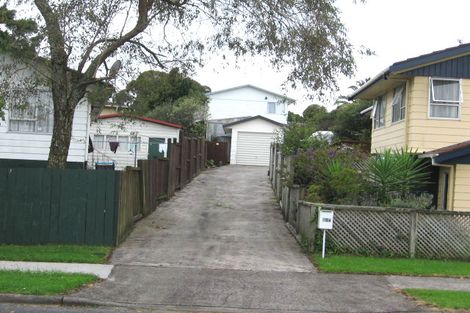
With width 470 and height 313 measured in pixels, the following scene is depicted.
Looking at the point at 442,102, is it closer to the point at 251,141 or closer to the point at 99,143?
the point at 99,143

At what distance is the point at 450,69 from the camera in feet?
56.5

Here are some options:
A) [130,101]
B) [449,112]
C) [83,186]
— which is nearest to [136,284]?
[83,186]

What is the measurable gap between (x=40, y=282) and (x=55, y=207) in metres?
3.83

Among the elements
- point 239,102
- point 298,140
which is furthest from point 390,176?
point 239,102

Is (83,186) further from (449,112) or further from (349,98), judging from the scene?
(349,98)

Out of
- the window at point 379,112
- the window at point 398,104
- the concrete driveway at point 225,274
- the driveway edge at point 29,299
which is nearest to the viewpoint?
the driveway edge at point 29,299

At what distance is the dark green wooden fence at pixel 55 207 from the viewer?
12742mm

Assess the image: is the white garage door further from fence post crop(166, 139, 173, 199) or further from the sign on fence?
the sign on fence

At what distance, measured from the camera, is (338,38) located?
13.6 metres

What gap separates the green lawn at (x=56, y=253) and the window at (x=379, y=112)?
40.5 feet

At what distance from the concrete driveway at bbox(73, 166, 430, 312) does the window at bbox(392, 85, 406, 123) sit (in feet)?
16.8

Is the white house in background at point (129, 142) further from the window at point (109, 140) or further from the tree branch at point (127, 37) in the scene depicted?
the tree branch at point (127, 37)

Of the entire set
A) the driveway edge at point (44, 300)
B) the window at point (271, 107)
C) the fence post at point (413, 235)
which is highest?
the window at point (271, 107)

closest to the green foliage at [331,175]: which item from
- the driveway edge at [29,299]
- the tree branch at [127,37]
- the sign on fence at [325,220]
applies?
the sign on fence at [325,220]
